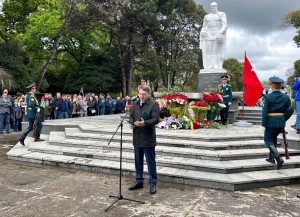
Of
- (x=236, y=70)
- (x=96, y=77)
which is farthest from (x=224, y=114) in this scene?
(x=236, y=70)

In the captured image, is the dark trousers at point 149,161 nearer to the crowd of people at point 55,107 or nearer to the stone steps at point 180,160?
the stone steps at point 180,160

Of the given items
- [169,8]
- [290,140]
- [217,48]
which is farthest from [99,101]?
[169,8]

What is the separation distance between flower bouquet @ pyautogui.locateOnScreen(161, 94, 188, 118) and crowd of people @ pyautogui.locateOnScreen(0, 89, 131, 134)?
462 cm

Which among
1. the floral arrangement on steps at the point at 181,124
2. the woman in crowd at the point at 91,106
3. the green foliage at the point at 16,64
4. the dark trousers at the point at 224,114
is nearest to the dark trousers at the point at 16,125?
the woman in crowd at the point at 91,106

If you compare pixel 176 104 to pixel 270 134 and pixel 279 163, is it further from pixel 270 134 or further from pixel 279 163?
pixel 279 163

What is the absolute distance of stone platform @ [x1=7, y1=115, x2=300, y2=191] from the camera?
5.24 metres

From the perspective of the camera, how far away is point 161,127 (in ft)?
29.3

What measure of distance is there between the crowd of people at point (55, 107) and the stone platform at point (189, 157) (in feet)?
10.5

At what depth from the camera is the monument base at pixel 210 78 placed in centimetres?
1187

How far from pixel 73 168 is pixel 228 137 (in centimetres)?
383

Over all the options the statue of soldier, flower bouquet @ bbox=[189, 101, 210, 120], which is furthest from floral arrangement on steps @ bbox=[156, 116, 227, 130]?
the statue of soldier

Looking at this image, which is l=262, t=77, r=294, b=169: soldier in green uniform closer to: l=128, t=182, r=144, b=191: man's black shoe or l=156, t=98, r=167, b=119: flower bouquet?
l=128, t=182, r=144, b=191: man's black shoe

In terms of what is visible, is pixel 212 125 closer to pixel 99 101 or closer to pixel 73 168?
pixel 73 168

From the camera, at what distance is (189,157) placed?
625 cm
